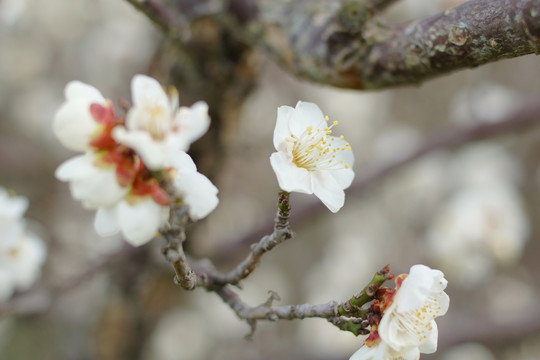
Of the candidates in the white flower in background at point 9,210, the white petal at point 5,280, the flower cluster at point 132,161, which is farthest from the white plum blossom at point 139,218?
the white petal at point 5,280

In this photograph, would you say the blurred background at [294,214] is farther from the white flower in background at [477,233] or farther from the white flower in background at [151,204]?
the white flower in background at [151,204]

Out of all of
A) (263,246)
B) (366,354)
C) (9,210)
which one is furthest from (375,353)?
(9,210)

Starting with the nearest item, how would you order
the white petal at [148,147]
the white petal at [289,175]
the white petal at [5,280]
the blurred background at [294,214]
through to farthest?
the white petal at [148,147]
the white petal at [289,175]
the white petal at [5,280]
the blurred background at [294,214]

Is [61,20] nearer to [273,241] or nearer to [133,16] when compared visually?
[133,16]

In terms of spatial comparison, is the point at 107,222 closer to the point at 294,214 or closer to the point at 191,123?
the point at 191,123

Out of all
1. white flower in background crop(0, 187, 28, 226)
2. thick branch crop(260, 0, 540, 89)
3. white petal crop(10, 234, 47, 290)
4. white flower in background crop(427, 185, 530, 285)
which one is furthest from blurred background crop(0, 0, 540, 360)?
thick branch crop(260, 0, 540, 89)

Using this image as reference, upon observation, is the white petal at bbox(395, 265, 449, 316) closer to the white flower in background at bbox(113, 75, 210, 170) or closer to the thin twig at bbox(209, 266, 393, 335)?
the thin twig at bbox(209, 266, 393, 335)
